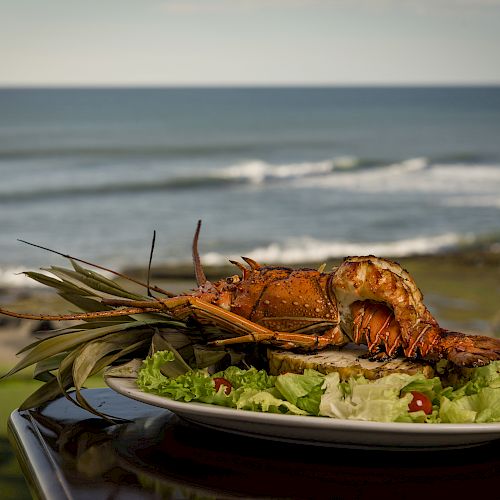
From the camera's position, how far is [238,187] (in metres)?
24.1

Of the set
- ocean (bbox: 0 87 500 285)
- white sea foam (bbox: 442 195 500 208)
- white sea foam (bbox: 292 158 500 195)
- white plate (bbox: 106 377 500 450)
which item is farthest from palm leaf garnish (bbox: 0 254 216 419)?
white sea foam (bbox: 292 158 500 195)

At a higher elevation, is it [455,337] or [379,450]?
[455,337]

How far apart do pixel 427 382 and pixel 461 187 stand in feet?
74.0

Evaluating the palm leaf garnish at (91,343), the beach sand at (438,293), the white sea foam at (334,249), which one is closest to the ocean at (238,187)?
the white sea foam at (334,249)

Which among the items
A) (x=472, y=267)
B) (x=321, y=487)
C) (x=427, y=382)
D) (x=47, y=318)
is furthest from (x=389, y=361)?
(x=472, y=267)

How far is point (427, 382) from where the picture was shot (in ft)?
6.79

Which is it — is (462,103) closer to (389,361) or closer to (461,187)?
(461,187)

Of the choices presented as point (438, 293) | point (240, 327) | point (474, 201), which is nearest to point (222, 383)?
point (240, 327)

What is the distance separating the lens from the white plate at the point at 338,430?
72.7 inches

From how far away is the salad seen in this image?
1.96 metres

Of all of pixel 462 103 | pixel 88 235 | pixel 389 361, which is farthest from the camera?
pixel 462 103

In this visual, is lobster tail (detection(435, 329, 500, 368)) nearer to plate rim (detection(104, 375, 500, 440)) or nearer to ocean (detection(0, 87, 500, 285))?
plate rim (detection(104, 375, 500, 440))

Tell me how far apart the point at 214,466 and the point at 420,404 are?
0.44 metres

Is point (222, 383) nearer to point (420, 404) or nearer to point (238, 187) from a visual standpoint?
point (420, 404)
